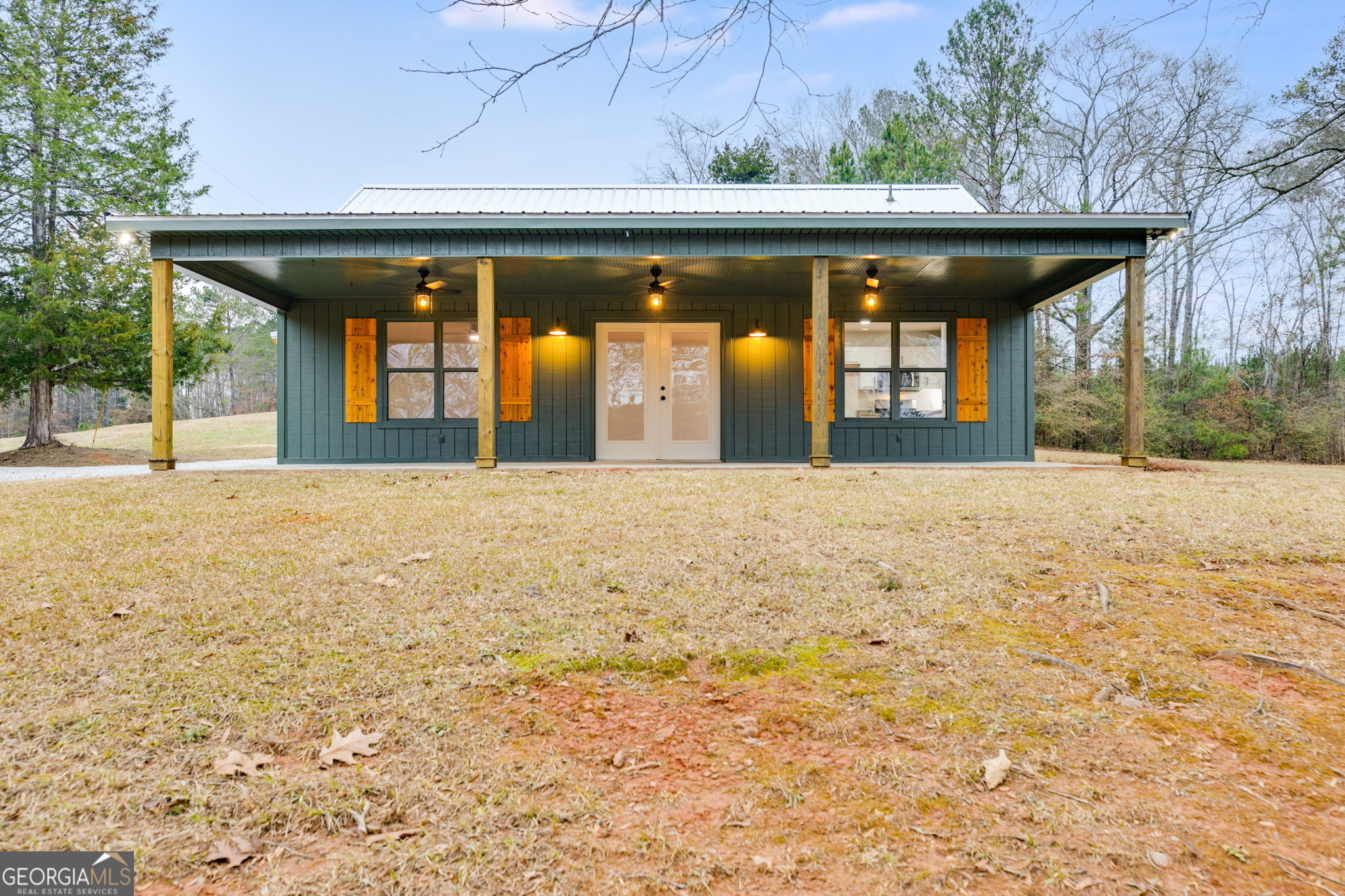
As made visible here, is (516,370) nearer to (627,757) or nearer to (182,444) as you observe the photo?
(627,757)

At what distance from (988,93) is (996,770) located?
57.3ft

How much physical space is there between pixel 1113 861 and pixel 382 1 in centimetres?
352

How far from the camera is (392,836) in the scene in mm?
1080

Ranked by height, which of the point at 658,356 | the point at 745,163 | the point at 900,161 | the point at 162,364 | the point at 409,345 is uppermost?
the point at 745,163

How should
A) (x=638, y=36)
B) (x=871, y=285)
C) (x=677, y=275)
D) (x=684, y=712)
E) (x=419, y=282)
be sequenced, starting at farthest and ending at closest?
1. (x=419, y=282)
2. (x=677, y=275)
3. (x=871, y=285)
4. (x=638, y=36)
5. (x=684, y=712)

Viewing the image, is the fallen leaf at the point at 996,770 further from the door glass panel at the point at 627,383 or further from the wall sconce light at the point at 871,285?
the door glass panel at the point at 627,383

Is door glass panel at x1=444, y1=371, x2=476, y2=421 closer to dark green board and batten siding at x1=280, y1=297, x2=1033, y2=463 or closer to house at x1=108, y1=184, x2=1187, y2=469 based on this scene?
house at x1=108, y1=184, x2=1187, y2=469

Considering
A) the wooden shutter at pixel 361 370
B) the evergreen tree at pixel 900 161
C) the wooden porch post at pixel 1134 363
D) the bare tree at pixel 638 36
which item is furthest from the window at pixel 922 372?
the wooden shutter at pixel 361 370

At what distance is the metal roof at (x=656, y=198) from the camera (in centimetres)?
Answer: 959

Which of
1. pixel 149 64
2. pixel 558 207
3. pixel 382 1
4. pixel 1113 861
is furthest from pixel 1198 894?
pixel 149 64

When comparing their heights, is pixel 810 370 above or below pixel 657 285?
below

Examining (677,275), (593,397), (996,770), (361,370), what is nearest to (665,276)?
(677,275)

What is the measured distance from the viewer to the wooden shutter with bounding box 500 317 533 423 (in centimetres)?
930

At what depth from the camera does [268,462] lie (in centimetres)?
907
